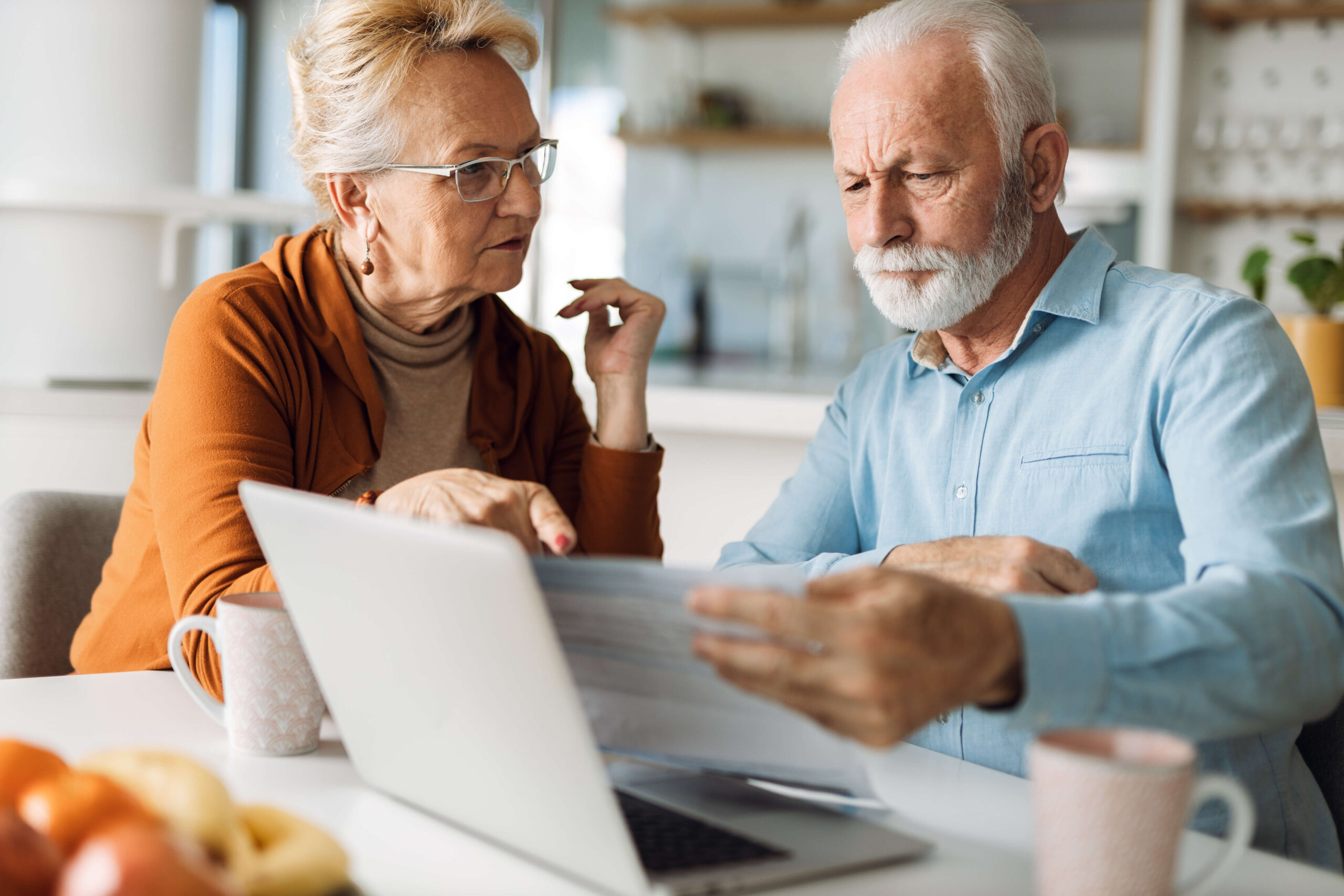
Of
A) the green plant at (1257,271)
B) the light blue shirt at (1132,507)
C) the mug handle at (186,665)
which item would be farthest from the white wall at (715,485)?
the mug handle at (186,665)

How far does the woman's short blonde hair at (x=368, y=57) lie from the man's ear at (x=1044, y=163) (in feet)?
1.96

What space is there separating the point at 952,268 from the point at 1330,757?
1.81ft

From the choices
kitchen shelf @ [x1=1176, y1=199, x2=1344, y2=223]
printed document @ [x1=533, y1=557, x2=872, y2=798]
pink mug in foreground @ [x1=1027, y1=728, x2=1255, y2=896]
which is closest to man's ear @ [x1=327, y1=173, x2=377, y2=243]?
printed document @ [x1=533, y1=557, x2=872, y2=798]

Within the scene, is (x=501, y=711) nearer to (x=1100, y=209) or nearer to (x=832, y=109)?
(x=832, y=109)

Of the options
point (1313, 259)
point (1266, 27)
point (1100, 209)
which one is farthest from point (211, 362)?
point (1266, 27)

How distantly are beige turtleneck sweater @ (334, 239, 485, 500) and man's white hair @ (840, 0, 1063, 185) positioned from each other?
0.60 meters

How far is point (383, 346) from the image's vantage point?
1425 mm

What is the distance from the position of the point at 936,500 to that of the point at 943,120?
38 centimetres

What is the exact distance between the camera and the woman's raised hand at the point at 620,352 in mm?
1489

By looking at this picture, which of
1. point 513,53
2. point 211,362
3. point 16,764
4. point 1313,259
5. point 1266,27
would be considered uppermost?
point 1266,27

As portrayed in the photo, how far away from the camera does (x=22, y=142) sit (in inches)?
88.6

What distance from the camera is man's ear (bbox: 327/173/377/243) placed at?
4.61ft

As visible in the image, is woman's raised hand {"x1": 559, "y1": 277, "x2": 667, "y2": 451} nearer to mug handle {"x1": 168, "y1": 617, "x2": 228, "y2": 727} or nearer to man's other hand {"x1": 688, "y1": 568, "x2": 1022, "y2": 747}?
mug handle {"x1": 168, "y1": 617, "x2": 228, "y2": 727}

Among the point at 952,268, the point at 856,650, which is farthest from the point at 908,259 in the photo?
the point at 856,650
